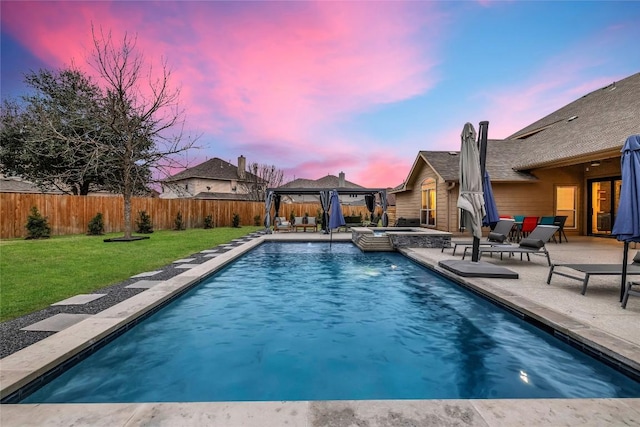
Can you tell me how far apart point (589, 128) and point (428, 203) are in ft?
23.5

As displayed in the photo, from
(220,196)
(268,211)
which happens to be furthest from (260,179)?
(268,211)

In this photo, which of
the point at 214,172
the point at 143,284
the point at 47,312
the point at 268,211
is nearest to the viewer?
the point at 47,312

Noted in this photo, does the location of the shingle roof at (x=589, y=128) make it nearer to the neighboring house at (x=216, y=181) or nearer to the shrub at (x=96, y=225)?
the shrub at (x=96, y=225)

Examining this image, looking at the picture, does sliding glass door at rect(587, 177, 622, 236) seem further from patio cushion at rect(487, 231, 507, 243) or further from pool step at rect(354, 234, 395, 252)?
pool step at rect(354, 234, 395, 252)

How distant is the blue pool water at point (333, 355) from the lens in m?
2.87

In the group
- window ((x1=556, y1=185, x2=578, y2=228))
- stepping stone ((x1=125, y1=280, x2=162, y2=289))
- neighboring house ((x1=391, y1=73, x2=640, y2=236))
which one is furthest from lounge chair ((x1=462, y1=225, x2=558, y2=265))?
window ((x1=556, y1=185, x2=578, y2=228))

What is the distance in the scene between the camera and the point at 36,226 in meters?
13.7

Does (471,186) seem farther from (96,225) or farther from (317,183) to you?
(317,183)

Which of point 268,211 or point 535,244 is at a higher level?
point 268,211

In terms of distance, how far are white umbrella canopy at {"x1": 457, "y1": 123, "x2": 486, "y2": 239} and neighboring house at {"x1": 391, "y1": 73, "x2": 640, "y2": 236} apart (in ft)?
21.7

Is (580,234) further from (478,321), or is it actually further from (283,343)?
(283,343)

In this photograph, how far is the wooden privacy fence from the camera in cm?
1391

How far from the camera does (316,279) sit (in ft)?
24.0

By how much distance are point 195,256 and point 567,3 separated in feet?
51.0
